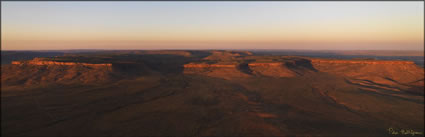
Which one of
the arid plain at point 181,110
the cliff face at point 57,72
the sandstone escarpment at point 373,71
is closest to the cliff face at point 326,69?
the sandstone escarpment at point 373,71

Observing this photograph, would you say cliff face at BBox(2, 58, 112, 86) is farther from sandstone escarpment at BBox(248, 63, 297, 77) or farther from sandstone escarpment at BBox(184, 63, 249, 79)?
sandstone escarpment at BBox(248, 63, 297, 77)

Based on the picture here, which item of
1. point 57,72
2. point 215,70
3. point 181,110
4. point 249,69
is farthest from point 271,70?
point 57,72

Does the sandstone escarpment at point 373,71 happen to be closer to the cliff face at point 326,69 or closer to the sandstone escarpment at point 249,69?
the cliff face at point 326,69

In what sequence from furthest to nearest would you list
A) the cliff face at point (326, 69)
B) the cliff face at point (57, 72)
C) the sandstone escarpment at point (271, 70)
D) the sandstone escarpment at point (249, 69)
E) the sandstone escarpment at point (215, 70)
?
the sandstone escarpment at point (249, 69), the sandstone escarpment at point (271, 70), the sandstone escarpment at point (215, 70), the cliff face at point (326, 69), the cliff face at point (57, 72)

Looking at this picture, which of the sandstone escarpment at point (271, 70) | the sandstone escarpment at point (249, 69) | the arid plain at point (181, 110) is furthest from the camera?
the sandstone escarpment at point (249, 69)

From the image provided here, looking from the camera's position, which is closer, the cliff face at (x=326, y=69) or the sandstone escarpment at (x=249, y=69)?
the cliff face at (x=326, y=69)

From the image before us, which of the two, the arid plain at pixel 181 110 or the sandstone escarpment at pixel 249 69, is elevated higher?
the sandstone escarpment at pixel 249 69

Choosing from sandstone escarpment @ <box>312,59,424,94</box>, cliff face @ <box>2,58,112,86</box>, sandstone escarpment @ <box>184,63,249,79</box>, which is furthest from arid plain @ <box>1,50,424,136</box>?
sandstone escarpment @ <box>184,63,249,79</box>

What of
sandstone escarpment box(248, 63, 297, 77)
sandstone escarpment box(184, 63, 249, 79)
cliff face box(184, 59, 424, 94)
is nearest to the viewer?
cliff face box(184, 59, 424, 94)

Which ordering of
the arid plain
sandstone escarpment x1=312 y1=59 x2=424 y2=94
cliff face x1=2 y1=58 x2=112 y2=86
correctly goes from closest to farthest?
the arid plain < cliff face x1=2 y1=58 x2=112 y2=86 < sandstone escarpment x1=312 y1=59 x2=424 y2=94

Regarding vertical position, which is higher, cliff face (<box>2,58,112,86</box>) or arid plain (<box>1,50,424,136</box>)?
cliff face (<box>2,58,112,86</box>)

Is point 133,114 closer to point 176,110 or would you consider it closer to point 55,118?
point 176,110
